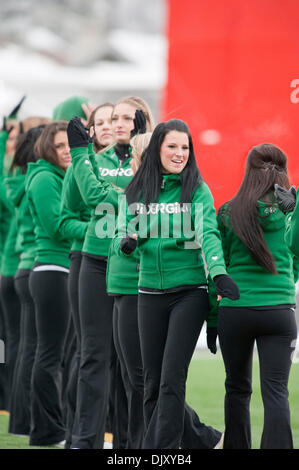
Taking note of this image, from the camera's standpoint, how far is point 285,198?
4.53m

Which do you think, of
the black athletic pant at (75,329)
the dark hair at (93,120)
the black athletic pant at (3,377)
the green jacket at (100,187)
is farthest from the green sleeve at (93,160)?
the black athletic pant at (3,377)

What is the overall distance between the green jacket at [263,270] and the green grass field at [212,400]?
61cm

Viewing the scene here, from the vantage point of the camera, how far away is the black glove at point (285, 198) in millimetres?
4492

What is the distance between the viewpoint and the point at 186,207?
15.4ft

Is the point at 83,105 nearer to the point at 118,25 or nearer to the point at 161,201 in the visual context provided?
the point at 161,201

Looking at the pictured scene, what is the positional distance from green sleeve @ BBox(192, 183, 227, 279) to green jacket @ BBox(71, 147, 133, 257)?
75 centimetres

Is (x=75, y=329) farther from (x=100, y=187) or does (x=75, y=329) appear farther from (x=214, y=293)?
(x=214, y=293)

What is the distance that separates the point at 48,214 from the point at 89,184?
886mm

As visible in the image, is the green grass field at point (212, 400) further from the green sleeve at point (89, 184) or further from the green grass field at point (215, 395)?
the green sleeve at point (89, 184)

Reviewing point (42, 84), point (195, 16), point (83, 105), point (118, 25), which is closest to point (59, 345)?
point (83, 105)

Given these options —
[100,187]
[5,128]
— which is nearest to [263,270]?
[100,187]

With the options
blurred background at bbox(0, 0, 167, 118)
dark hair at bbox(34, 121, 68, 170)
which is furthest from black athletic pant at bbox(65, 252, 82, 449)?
blurred background at bbox(0, 0, 167, 118)

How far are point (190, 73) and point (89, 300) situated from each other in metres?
1.83

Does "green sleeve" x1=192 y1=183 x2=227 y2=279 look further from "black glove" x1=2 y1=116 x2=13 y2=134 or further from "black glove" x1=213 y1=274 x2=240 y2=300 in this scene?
"black glove" x1=2 y1=116 x2=13 y2=134
